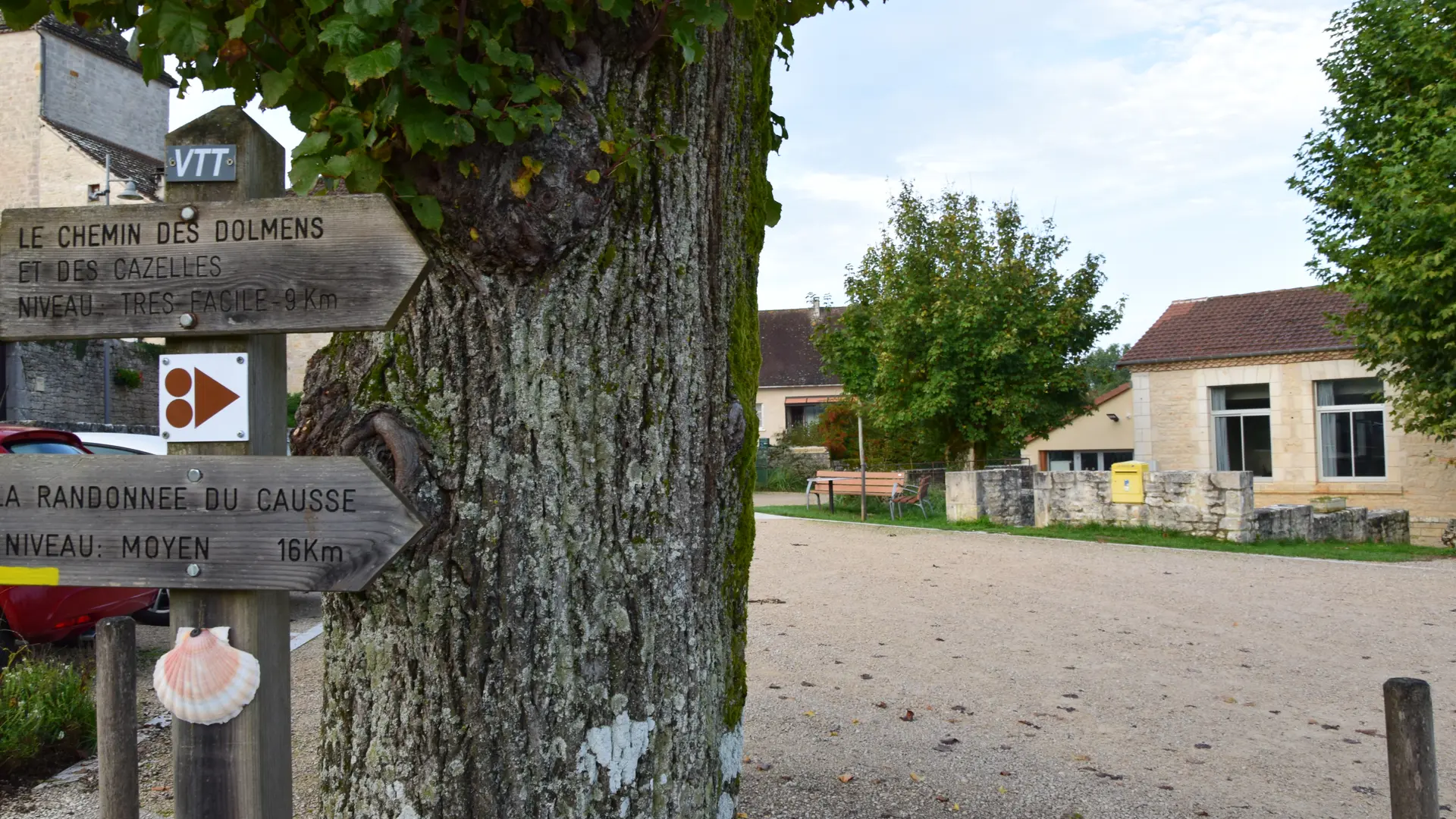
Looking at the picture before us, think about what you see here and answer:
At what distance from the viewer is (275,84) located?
2.10 m

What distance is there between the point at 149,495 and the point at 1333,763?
17.2 ft

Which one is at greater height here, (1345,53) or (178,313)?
(1345,53)

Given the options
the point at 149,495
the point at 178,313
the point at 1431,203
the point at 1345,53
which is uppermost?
the point at 1345,53

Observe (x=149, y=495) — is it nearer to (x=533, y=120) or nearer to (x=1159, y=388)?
(x=533, y=120)

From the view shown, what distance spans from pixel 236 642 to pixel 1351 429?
2291 centimetres

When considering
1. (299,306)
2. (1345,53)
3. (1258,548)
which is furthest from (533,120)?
(1345,53)

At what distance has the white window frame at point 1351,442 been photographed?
64.8 ft

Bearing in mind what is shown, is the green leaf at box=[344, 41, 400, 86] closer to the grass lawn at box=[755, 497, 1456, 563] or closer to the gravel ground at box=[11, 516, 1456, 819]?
the gravel ground at box=[11, 516, 1456, 819]

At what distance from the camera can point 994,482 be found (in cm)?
1700

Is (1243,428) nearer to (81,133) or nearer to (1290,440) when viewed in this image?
(1290,440)

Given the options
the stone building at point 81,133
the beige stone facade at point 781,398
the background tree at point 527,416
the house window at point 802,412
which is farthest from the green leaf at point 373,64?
the house window at point 802,412

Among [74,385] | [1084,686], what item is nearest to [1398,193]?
[1084,686]

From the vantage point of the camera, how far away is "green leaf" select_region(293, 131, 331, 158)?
211cm

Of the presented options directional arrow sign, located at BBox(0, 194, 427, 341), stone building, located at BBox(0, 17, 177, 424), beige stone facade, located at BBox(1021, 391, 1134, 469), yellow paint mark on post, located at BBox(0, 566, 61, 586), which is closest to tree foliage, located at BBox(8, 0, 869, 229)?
directional arrow sign, located at BBox(0, 194, 427, 341)
